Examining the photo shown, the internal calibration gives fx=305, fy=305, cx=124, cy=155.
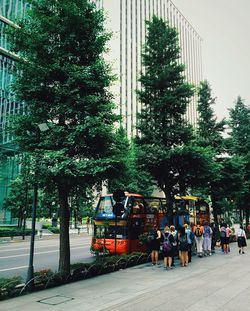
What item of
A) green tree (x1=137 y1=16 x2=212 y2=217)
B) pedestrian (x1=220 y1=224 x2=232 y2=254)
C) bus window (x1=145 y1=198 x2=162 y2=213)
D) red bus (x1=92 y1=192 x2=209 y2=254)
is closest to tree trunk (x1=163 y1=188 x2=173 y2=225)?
green tree (x1=137 y1=16 x2=212 y2=217)

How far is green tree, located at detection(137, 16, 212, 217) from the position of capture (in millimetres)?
18172

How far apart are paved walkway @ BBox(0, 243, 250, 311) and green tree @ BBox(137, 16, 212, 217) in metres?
7.36

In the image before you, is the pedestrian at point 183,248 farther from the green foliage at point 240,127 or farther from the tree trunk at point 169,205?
the green foliage at point 240,127

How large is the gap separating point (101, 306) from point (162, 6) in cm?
9468

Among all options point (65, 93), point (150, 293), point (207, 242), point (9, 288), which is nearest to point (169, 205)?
point (207, 242)

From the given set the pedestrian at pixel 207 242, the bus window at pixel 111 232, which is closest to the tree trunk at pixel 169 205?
the pedestrian at pixel 207 242

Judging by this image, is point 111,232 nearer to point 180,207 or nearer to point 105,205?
point 105,205

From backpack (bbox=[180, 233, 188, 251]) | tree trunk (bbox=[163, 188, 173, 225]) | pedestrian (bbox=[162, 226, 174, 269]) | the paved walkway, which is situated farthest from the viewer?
tree trunk (bbox=[163, 188, 173, 225])

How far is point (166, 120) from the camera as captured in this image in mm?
19125

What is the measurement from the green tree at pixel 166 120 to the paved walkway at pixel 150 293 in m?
7.36

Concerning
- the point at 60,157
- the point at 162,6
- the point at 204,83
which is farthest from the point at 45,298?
the point at 162,6

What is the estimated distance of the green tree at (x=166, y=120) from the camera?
1817 centimetres

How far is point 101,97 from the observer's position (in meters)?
11.7

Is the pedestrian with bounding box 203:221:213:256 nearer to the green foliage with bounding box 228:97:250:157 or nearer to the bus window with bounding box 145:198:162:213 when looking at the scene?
→ the bus window with bounding box 145:198:162:213
